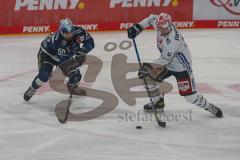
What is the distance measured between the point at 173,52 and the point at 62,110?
2096mm

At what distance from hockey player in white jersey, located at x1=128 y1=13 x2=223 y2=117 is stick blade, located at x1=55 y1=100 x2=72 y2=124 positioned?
4.24 ft

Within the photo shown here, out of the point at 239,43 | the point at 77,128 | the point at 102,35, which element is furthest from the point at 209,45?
the point at 77,128

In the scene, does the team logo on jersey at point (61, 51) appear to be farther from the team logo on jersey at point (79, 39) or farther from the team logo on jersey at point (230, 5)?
the team logo on jersey at point (230, 5)

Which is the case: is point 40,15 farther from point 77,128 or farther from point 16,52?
point 77,128

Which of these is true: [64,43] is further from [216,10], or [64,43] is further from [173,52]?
[216,10]

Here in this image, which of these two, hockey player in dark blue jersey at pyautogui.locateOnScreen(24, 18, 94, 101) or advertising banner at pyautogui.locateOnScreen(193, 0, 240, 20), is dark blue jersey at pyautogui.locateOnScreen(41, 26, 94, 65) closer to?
hockey player in dark blue jersey at pyautogui.locateOnScreen(24, 18, 94, 101)

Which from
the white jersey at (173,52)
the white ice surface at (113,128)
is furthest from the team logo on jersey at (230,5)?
the white jersey at (173,52)

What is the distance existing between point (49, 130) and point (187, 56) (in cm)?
220

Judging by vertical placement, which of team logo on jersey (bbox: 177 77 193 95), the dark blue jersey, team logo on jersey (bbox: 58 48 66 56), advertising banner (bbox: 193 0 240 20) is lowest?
advertising banner (bbox: 193 0 240 20)

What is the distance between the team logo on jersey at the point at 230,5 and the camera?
1540 cm

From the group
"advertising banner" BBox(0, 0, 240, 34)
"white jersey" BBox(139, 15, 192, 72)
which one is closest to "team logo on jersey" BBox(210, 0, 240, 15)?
"advertising banner" BBox(0, 0, 240, 34)

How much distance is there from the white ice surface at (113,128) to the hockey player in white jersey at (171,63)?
1.36ft

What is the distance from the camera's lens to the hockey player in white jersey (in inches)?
330

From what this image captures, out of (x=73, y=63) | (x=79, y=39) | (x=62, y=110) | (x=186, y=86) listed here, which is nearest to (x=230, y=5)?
(x=79, y=39)
